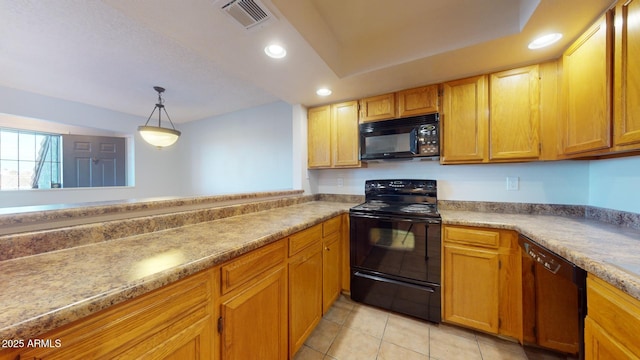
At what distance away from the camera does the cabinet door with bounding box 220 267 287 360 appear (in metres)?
0.95

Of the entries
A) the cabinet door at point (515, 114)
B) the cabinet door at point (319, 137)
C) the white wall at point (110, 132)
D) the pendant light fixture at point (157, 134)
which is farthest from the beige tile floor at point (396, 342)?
the white wall at point (110, 132)

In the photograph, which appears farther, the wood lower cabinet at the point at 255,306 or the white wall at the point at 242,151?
the white wall at the point at 242,151

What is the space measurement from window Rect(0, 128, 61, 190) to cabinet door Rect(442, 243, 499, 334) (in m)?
5.66

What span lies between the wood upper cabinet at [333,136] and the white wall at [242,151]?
649mm

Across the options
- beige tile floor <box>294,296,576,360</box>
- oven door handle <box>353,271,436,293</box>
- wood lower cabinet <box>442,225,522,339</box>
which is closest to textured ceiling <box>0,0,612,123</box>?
wood lower cabinet <box>442,225,522,339</box>

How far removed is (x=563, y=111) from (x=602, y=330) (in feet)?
4.89

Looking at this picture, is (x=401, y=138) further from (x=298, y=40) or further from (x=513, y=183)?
(x=298, y=40)

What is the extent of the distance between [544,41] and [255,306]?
2461 millimetres

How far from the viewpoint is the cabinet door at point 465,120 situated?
6.11 feet

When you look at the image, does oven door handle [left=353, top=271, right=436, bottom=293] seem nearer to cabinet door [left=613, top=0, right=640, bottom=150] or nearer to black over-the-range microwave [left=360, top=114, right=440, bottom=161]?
black over-the-range microwave [left=360, top=114, right=440, bottom=161]

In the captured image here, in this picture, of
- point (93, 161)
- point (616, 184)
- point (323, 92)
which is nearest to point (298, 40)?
point (323, 92)

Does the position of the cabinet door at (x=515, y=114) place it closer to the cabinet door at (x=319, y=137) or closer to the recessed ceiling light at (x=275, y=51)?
the cabinet door at (x=319, y=137)

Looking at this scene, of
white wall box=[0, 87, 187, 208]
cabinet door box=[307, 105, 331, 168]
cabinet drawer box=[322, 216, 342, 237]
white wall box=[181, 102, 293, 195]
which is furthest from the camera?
white wall box=[181, 102, 293, 195]

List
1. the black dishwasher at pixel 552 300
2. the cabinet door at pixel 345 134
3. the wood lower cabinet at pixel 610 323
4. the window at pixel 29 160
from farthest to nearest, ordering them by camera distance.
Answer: the window at pixel 29 160, the cabinet door at pixel 345 134, the black dishwasher at pixel 552 300, the wood lower cabinet at pixel 610 323
